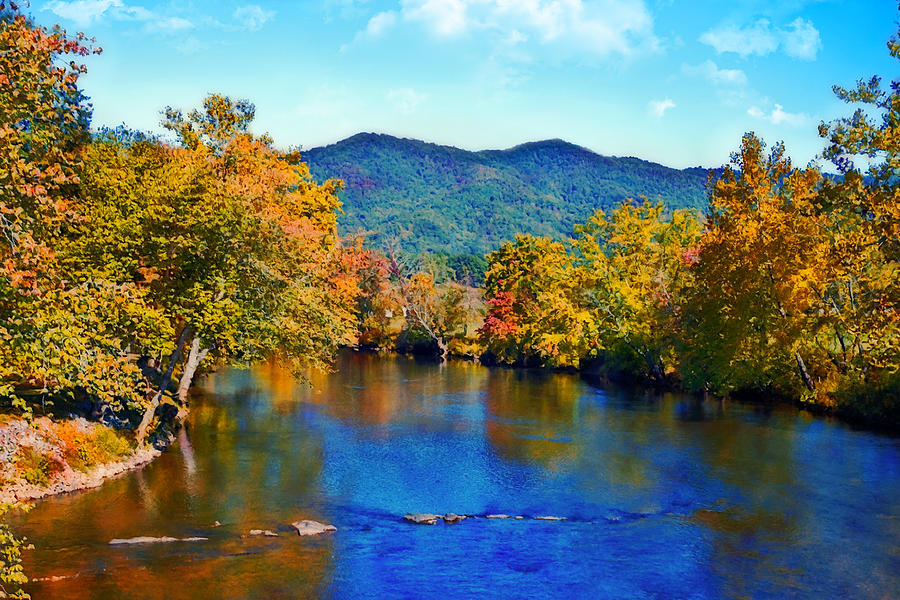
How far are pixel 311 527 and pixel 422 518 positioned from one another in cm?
351

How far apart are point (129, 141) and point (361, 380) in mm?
29735

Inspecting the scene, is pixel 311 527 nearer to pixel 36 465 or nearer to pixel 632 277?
pixel 36 465

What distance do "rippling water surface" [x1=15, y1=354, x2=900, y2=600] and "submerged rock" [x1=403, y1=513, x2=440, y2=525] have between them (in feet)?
1.27

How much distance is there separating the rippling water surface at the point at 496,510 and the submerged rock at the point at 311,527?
0.36 metres

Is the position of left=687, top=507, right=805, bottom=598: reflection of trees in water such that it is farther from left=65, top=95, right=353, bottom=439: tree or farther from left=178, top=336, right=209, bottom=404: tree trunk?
left=178, top=336, right=209, bottom=404: tree trunk

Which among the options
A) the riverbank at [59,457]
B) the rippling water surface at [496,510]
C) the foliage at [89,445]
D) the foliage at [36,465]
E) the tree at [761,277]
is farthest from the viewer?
the tree at [761,277]

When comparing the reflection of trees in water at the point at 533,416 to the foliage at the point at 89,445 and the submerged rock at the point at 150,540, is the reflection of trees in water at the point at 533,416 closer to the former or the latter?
the submerged rock at the point at 150,540

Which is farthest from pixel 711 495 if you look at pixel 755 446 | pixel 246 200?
pixel 246 200

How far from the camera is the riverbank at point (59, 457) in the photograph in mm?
24481

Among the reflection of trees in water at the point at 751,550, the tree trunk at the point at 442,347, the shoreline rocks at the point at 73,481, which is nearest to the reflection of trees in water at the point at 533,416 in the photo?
the reflection of trees in water at the point at 751,550

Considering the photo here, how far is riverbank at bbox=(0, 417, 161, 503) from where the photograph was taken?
24.5 meters

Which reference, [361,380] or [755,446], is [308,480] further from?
[361,380]

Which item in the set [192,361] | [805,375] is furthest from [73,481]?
[805,375]

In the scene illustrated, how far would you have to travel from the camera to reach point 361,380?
62594mm
